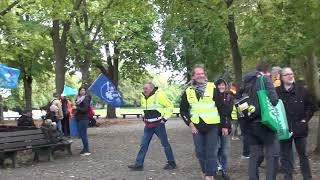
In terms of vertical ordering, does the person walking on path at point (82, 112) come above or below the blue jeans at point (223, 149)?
above

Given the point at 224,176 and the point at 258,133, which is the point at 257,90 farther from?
the point at 224,176

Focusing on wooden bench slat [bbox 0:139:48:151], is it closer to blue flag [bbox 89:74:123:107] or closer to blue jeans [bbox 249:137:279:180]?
blue jeans [bbox 249:137:279:180]

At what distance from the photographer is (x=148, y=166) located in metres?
11.4

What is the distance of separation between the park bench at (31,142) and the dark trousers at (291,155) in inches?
253

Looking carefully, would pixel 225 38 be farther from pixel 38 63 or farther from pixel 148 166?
pixel 148 166

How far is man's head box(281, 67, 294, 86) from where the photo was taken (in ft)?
26.1

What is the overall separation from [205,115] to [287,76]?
4.59 feet

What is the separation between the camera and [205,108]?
841cm

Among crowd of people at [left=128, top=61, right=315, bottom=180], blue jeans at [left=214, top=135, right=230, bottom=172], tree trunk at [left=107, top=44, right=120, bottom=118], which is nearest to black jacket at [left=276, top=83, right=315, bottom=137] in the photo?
crowd of people at [left=128, top=61, right=315, bottom=180]

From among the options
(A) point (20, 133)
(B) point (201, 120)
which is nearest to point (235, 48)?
(A) point (20, 133)

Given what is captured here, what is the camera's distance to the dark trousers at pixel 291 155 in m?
8.26

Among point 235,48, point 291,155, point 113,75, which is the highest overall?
point 113,75

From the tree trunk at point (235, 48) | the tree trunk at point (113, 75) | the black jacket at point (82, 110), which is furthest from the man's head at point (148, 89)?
the tree trunk at point (113, 75)

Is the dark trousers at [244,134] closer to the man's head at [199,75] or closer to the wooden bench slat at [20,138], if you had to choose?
the man's head at [199,75]
